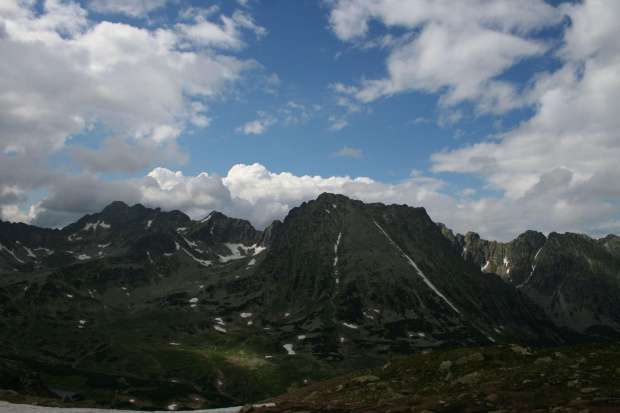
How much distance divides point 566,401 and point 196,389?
19595 centimetres

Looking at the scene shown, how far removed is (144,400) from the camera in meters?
165

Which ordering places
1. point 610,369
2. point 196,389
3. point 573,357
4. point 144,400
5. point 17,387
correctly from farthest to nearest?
1. point 196,389
2. point 144,400
3. point 17,387
4. point 573,357
5. point 610,369

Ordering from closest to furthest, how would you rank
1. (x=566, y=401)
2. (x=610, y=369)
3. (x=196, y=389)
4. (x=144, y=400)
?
1. (x=566, y=401)
2. (x=610, y=369)
3. (x=144, y=400)
4. (x=196, y=389)

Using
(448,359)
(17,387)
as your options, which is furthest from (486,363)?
(17,387)

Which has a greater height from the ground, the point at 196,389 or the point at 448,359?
the point at 448,359

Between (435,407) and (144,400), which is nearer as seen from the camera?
(435,407)

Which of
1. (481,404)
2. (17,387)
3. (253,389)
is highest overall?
(481,404)

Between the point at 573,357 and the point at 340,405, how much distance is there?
90.4ft

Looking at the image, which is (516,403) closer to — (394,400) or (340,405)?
(394,400)

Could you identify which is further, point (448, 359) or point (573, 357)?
point (448, 359)

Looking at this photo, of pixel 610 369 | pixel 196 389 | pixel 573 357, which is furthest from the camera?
pixel 196 389

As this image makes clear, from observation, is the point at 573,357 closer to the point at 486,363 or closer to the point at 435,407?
the point at 486,363

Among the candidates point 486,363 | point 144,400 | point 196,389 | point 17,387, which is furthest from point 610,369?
point 196,389

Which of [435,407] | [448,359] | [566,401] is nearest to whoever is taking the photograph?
[566,401]
